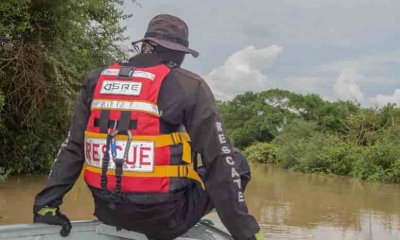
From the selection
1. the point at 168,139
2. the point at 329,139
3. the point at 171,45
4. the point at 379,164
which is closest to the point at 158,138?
the point at 168,139

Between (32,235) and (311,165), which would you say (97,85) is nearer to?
(32,235)

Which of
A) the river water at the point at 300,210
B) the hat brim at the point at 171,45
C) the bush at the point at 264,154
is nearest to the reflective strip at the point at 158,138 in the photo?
the hat brim at the point at 171,45

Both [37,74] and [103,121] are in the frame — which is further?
[37,74]

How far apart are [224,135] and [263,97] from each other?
1641 inches

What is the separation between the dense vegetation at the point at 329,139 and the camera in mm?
18156

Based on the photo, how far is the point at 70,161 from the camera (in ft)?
7.84

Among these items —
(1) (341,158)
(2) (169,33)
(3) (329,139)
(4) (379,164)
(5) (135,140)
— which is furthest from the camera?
(3) (329,139)

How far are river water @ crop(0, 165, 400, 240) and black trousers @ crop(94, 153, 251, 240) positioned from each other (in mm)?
2618

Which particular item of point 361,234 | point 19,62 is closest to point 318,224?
point 361,234

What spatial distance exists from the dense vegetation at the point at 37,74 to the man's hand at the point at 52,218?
597 cm

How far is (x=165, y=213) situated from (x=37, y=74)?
24.1 feet

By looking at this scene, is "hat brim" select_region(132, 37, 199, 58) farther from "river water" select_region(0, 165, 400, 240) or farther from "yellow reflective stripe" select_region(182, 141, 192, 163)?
"river water" select_region(0, 165, 400, 240)

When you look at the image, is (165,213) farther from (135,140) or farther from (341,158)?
(341,158)

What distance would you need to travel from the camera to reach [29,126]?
9742mm
